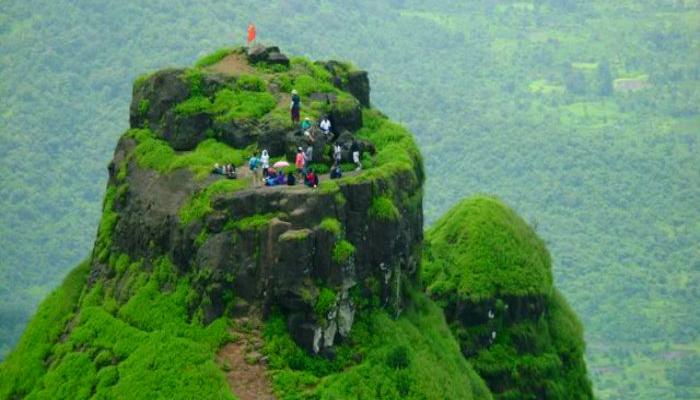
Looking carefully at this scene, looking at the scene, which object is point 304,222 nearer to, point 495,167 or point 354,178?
point 354,178

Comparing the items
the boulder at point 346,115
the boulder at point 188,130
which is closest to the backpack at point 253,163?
the boulder at point 188,130

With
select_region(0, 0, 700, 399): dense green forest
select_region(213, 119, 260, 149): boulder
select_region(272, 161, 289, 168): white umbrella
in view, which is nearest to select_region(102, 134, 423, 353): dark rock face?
select_region(272, 161, 289, 168): white umbrella

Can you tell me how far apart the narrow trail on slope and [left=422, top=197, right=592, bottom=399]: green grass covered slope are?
18242 mm

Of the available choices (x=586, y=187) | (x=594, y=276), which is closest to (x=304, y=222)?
(x=594, y=276)

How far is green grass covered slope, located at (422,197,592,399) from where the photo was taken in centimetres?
7275

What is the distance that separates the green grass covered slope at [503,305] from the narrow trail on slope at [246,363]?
18.2m

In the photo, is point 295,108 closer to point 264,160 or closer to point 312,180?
point 264,160

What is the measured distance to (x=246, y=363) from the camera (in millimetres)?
54500

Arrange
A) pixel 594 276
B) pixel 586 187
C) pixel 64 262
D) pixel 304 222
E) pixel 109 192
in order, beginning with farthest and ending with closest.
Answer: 1. pixel 586 187
2. pixel 594 276
3. pixel 64 262
4. pixel 109 192
5. pixel 304 222

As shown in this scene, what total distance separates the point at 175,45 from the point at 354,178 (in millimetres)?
129508

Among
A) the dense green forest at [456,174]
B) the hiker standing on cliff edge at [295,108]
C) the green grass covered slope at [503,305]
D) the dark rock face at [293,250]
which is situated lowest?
the dense green forest at [456,174]

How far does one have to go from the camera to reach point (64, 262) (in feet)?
458

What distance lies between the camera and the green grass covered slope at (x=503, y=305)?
72750 millimetres

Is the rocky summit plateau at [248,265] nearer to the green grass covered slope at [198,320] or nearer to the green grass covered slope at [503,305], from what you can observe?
the green grass covered slope at [198,320]
